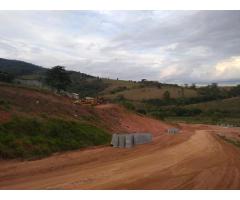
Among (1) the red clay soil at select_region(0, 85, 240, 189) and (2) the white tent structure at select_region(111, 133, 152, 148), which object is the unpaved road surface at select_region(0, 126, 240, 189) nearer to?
(1) the red clay soil at select_region(0, 85, 240, 189)

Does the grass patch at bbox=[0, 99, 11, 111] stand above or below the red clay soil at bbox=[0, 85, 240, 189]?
above

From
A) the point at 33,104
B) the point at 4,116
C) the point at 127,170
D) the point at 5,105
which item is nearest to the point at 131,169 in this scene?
the point at 127,170

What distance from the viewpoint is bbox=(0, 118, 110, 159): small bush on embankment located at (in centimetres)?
2116

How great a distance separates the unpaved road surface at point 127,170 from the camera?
47.0 feet

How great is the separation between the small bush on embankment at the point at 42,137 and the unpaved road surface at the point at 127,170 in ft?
4.27

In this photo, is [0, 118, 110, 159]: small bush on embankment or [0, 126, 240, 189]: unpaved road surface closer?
[0, 126, 240, 189]: unpaved road surface

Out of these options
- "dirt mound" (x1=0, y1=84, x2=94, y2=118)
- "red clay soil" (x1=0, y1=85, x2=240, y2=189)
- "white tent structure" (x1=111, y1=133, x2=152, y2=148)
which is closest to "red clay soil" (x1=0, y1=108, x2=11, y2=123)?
"red clay soil" (x1=0, y1=85, x2=240, y2=189)

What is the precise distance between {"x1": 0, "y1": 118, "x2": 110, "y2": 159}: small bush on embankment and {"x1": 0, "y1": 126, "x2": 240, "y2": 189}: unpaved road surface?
1.30 meters

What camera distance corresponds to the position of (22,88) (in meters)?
36.6

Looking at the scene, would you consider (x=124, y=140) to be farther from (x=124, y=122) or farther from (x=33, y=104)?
(x=124, y=122)

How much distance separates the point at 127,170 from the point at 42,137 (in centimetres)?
877

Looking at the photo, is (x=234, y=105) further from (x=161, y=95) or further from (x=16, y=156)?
(x=16, y=156)

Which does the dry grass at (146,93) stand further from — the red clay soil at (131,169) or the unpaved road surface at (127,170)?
the unpaved road surface at (127,170)

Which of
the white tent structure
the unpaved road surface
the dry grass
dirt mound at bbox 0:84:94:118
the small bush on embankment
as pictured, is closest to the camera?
the unpaved road surface
